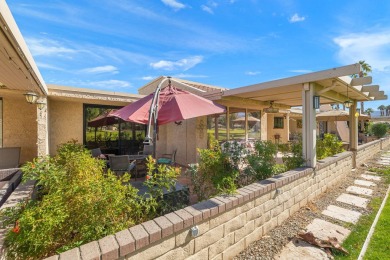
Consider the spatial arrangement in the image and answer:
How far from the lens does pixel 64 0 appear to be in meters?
6.35

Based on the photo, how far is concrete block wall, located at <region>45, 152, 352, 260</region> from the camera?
2143 millimetres

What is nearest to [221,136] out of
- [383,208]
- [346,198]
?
[346,198]

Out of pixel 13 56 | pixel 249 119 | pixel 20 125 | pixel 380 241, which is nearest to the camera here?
A: pixel 13 56

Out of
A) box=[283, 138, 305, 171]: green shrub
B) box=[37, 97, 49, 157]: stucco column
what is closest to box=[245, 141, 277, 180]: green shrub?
box=[283, 138, 305, 171]: green shrub

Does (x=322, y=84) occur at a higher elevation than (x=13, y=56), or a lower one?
higher

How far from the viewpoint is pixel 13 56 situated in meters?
3.44

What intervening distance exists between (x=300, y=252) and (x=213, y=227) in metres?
1.79

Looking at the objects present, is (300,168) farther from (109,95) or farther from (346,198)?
(109,95)

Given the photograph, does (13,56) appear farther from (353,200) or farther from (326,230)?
(353,200)

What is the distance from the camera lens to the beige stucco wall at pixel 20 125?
326 inches

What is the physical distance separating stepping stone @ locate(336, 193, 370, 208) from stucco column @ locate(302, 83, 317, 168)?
53.0 inches

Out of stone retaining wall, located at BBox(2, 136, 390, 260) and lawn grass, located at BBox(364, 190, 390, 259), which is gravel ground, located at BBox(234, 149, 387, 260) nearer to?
stone retaining wall, located at BBox(2, 136, 390, 260)

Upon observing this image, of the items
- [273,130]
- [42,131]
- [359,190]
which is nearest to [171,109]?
[42,131]

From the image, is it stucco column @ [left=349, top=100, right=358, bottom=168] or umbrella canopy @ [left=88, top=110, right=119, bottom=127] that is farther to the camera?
stucco column @ [left=349, top=100, right=358, bottom=168]
